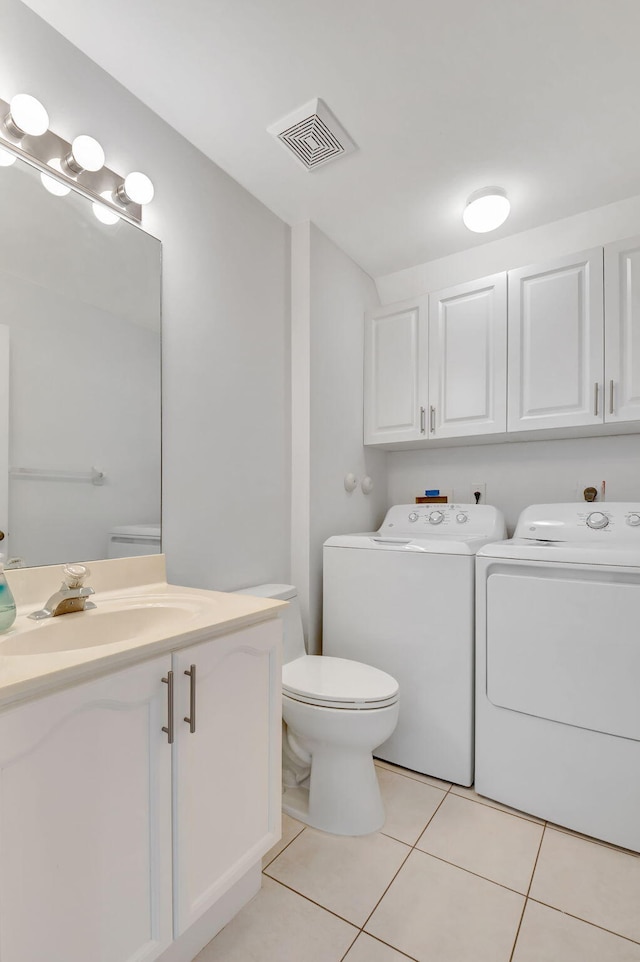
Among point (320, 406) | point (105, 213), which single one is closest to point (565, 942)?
point (320, 406)

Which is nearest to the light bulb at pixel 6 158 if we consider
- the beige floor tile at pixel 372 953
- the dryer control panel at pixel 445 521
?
the dryer control panel at pixel 445 521

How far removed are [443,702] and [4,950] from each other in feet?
4.84

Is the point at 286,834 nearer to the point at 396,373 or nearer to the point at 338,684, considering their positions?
the point at 338,684

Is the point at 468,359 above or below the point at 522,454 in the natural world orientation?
above

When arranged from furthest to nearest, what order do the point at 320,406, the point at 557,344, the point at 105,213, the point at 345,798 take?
1. the point at 320,406
2. the point at 557,344
3. the point at 345,798
4. the point at 105,213

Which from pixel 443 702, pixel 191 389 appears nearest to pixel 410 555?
pixel 443 702

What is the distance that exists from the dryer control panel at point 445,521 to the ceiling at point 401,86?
136 cm

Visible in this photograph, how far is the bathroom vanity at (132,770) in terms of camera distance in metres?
0.72

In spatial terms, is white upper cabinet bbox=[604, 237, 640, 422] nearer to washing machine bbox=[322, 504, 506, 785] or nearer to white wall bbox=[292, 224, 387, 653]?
washing machine bbox=[322, 504, 506, 785]

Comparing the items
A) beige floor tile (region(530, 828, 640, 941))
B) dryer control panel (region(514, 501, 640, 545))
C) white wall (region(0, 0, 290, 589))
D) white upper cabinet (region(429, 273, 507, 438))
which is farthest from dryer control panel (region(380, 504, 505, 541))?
beige floor tile (region(530, 828, 640, 941))

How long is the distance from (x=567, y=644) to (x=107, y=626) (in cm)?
143

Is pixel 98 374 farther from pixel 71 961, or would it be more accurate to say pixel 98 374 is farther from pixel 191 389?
pixel 71 961

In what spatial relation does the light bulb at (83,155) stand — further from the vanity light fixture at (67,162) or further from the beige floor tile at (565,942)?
the beige floor tile at (565,942)

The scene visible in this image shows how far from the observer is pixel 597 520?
1.86 m
